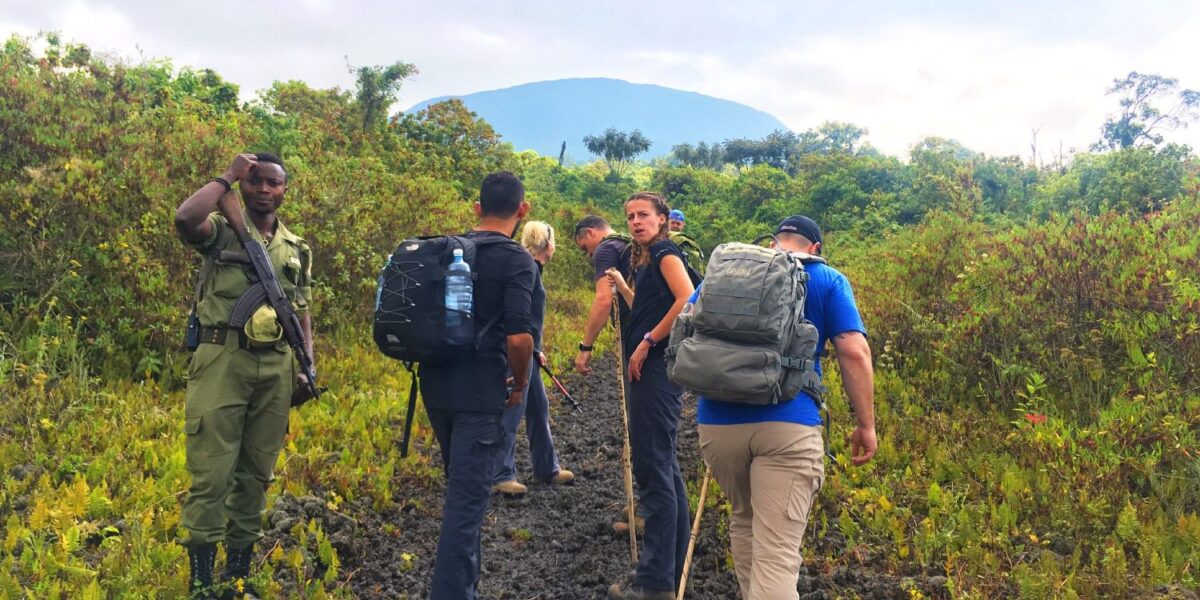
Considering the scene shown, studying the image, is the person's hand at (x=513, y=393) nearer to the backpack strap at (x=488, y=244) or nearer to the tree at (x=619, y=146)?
the backpack strap at (x=488, y=244)

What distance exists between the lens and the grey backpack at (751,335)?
9.21 feet

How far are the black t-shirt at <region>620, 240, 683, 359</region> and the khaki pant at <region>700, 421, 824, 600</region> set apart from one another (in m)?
1.15

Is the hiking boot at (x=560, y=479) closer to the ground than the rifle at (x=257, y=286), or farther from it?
closer to the ground

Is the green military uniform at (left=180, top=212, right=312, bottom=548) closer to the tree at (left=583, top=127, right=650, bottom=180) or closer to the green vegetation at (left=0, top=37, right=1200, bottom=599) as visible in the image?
the green vegetation at (left=0, top=37, right=1200, bottom=599)

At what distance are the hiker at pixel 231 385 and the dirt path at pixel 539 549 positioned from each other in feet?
3.38

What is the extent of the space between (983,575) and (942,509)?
0.95 m

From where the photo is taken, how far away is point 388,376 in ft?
28.5

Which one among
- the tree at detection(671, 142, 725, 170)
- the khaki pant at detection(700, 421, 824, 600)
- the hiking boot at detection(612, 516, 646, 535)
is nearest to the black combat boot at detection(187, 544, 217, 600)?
the khaki pant at detection(700, 421, 824, 600)

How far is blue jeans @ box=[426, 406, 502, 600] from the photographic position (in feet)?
11.3

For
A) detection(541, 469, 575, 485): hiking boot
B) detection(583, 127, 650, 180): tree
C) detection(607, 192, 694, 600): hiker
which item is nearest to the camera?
detection(607, 192, 694, 600): hiker

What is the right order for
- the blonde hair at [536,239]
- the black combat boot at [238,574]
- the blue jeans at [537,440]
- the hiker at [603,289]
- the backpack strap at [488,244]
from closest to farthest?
the backpack strap at [488,244]
the black combat boot at [238,574]
the hiker at [603,289]
the blue jeans at [537,440]
the blonde hair at [536,239]

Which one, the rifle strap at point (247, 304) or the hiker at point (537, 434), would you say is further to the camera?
the hiker at point (537, 434)

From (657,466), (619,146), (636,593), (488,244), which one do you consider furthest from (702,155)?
(488,244)

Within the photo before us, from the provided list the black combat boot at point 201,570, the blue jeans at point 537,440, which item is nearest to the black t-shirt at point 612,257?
the blue jeans at point 537,440
